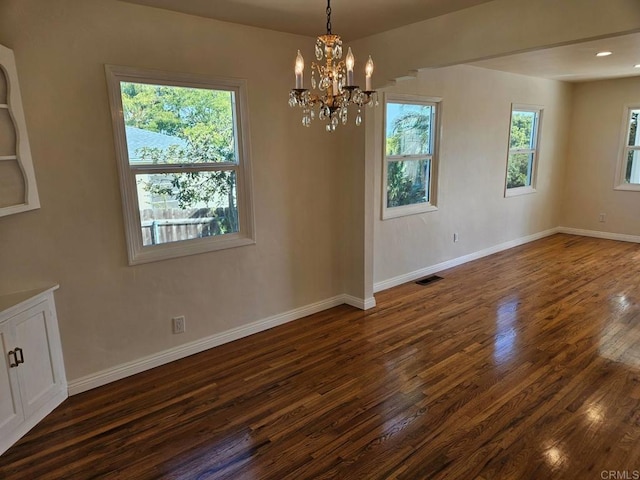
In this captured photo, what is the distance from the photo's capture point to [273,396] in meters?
2.80

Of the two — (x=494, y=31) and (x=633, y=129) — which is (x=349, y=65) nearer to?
(x=494, y=31)

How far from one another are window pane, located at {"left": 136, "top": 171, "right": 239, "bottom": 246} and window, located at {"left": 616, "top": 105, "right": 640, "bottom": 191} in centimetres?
669

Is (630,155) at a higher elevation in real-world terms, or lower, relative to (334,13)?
lower

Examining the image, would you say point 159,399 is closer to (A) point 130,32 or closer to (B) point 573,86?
(A) point 130,32

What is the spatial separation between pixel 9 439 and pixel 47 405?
0.99ft

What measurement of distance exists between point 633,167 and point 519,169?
195cm

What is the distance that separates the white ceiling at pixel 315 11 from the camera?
2.78 m

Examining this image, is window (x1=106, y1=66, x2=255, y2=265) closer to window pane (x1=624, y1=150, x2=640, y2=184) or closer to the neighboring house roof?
the neighboring house roof

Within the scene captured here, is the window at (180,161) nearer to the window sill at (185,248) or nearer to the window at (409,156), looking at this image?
the window sill at (185,248)

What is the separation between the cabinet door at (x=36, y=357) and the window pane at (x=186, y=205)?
825mm

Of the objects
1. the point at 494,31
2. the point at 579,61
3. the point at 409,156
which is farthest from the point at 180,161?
the point at 579,61

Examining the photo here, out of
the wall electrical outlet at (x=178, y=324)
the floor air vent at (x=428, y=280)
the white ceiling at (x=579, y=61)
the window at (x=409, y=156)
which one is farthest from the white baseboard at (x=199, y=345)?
the white ceiling at (x=579, y=61)

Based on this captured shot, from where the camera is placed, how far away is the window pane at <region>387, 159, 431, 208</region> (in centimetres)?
485

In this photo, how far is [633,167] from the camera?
682cm
